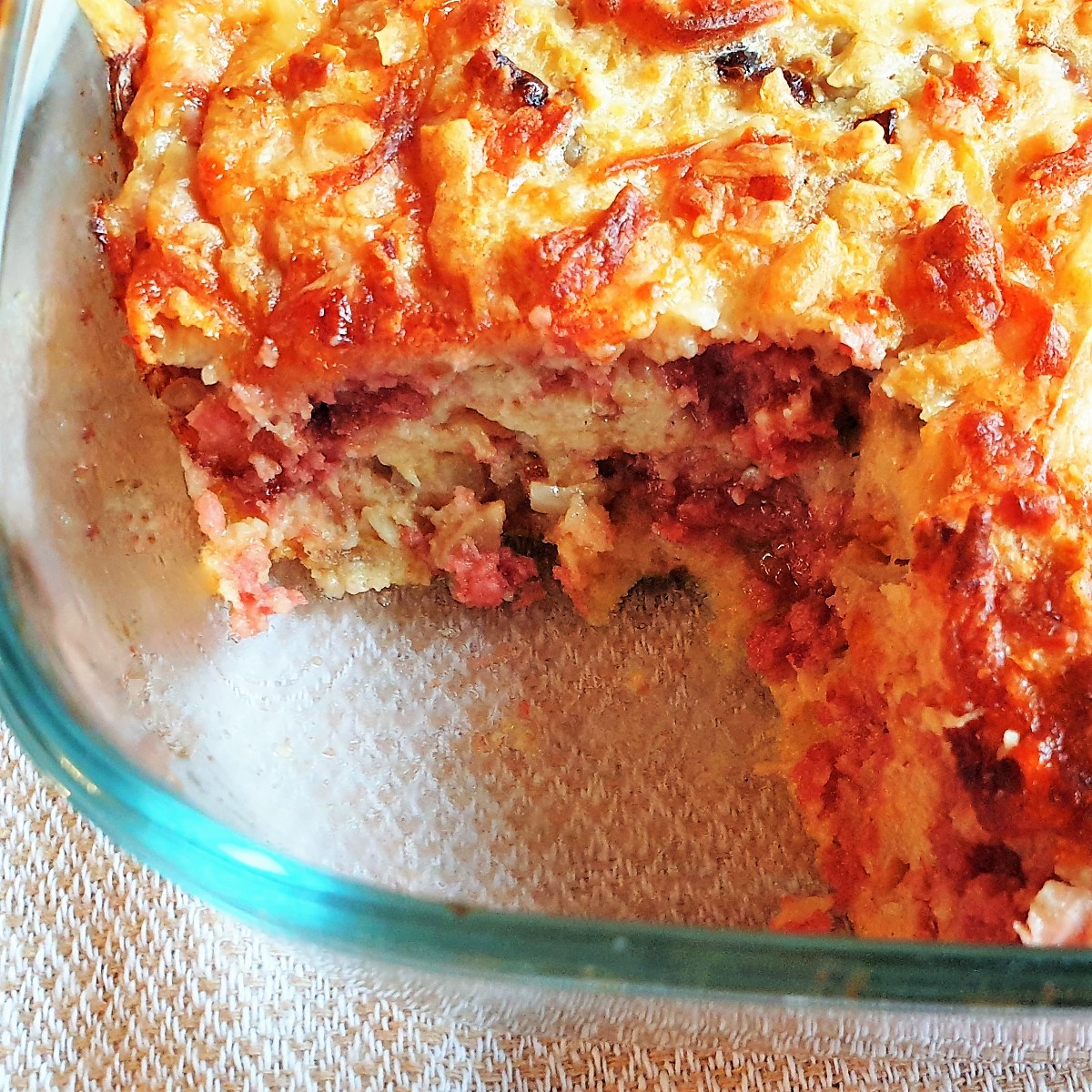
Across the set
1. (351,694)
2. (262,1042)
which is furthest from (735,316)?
(262,1042)

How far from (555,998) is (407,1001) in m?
0.35

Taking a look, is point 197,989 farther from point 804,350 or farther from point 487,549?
point 804,350

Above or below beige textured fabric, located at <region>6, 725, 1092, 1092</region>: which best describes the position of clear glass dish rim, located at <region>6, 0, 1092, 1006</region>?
above

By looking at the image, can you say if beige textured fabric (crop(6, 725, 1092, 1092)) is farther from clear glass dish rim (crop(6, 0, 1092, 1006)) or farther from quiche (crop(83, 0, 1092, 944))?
clear glass dish rim (crop(6, 0, 1092, 1006))

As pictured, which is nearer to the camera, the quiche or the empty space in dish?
the quiche

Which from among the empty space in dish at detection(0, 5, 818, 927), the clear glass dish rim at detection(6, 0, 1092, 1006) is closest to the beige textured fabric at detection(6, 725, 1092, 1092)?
the empty space in dish at detection(0, 5, 818, 927)

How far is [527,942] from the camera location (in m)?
1.10

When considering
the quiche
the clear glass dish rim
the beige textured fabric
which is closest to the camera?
the clear glass dish rim

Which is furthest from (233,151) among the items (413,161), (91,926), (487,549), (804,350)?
(91,926)

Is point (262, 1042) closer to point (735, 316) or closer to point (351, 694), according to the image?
point (351, 694)

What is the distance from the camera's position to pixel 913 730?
149 centimetres

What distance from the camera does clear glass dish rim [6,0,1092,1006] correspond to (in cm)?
107

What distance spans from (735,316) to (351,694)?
0.81 metres

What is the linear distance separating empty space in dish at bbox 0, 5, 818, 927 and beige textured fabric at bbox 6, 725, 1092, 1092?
0.18m
